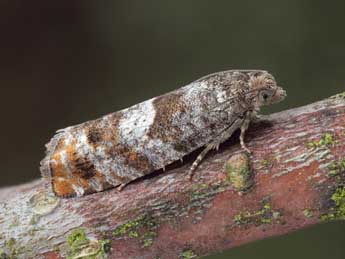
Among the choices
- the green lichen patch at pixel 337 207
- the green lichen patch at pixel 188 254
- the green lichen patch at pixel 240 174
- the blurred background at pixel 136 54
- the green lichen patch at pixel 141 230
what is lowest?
the green lichen patch at pixel 188 254

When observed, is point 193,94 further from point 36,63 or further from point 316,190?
point 36,63

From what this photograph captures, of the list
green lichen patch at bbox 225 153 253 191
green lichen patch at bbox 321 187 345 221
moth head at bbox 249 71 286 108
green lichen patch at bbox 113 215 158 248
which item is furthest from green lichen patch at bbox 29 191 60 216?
green lichen patch at bbox 321 187 345 221

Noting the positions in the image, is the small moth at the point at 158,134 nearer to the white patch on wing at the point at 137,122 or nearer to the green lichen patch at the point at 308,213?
the white patch on wing at the point at 137,122

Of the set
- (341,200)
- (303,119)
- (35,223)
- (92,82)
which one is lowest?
(341,200)

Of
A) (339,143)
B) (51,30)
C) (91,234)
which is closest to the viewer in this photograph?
(339,143)

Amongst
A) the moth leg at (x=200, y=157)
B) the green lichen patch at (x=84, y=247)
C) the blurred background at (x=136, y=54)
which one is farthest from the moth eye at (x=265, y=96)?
the blurred background at (x=136, y=54)

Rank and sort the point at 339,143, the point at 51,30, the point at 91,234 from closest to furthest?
the point at 339,143 < the point at 91,234 < the point at 51,30

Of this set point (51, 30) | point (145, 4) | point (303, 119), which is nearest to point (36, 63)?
point (51, 30)

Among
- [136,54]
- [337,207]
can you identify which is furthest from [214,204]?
[136,54]
